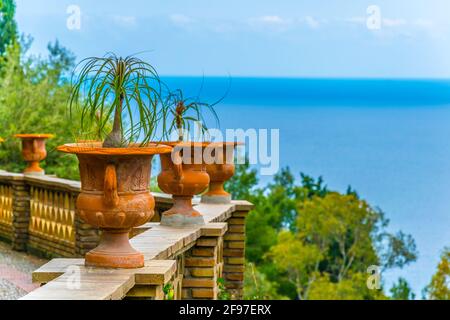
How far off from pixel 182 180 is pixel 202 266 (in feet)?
2.43

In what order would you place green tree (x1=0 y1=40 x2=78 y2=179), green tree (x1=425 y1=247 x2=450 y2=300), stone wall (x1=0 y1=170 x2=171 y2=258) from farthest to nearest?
green tree (x1=425 y1=247 x2=450 y2=300) → green tree (x1=0 y1=40 x2=78 y2=179) → stone wall (x1=0 y1=170 x2=171 y2=258)

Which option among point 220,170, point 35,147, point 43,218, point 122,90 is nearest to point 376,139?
point 35,147

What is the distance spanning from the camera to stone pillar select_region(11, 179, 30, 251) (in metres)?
12.4

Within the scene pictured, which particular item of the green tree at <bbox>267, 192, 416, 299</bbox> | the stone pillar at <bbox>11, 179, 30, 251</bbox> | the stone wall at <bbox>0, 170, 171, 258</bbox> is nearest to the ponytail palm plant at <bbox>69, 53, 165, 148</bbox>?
the stone wall at <bbox>0, 170, 171, 258</bbox>

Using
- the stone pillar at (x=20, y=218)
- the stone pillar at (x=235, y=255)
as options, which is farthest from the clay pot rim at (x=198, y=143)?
the stone pillar at (x=20, y=218)

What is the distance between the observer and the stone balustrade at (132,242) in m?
5.96

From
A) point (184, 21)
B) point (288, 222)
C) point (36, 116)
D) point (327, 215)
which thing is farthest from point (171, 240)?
point (184, 21)

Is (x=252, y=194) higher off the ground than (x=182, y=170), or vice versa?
(x=182, y=170)

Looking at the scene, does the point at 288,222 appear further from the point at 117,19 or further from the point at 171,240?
the point at 171,240

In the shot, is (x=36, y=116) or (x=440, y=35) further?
(x=440, y=35)

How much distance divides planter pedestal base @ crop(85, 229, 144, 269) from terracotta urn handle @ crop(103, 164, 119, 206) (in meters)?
0.29

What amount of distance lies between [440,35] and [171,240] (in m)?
70.2

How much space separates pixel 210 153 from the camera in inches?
368

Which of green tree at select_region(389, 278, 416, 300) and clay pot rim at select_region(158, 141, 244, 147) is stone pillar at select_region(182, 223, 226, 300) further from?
green tree at select_region(389, 278, 416, 300)
